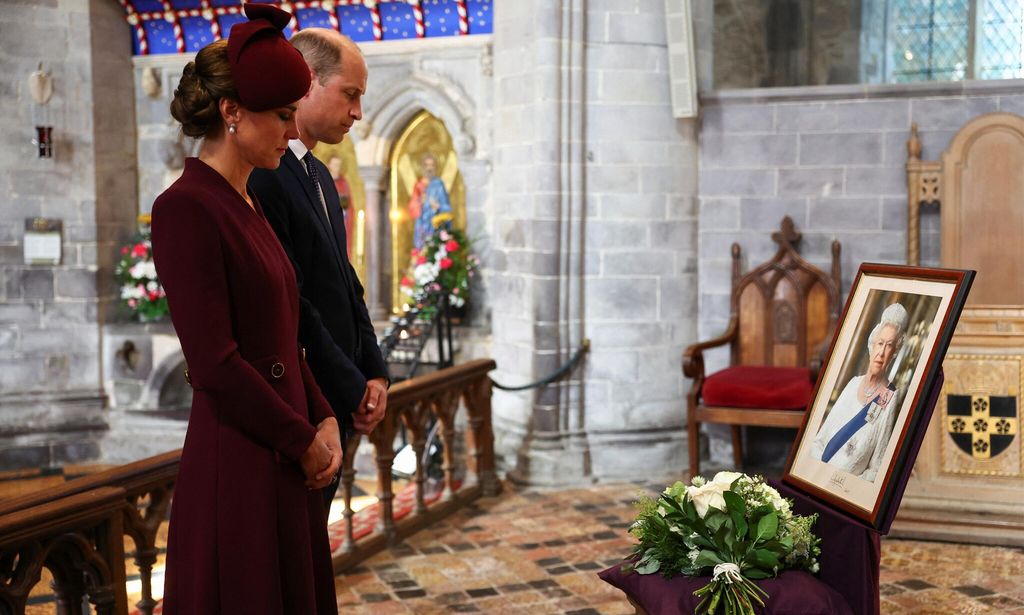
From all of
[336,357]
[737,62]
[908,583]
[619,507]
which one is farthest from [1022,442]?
[737,62]

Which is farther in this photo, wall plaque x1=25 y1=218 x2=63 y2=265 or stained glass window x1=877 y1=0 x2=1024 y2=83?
wall plaque x1=25 y1=218 x2=63 y2=265

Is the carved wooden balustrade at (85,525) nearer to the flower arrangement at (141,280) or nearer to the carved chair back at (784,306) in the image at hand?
the carved chair back at (784,306)

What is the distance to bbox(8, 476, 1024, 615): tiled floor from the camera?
394cm

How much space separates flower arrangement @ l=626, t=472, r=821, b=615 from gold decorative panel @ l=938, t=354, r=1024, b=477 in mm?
2082

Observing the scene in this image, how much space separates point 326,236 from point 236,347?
2.32ft

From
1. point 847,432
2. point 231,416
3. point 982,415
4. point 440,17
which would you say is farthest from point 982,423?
point 440,17

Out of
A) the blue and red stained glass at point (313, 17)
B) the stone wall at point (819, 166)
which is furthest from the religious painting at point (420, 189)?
the stone wall at point (819, 166)

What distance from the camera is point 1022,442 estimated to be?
4453 millimetres

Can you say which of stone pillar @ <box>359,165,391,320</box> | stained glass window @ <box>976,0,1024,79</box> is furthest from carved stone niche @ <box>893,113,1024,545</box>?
stone pillar @ <box>359,165,391,320</box>

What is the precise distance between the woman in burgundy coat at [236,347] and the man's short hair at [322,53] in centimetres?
37

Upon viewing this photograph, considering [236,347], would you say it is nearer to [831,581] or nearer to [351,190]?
[831,581]

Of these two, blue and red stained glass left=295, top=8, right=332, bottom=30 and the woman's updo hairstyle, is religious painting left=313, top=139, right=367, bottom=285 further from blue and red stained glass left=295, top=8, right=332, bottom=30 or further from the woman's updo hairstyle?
the woman's updo hairstyle

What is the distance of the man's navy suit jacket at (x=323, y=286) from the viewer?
2.49 m

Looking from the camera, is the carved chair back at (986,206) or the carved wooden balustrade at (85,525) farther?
the carved chair back at (986,206)
